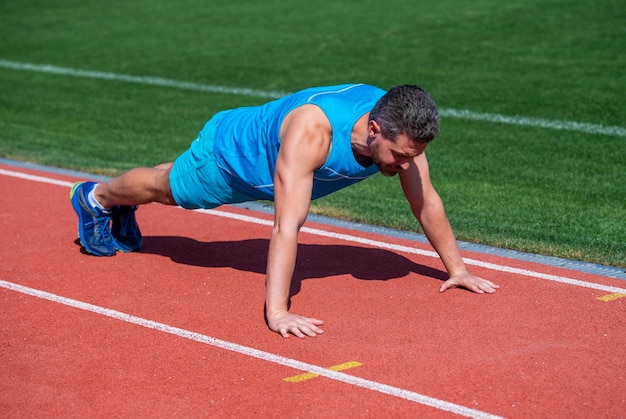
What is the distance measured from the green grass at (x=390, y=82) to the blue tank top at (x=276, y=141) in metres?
2.18

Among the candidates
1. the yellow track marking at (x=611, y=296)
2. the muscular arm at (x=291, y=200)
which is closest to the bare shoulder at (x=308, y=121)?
the muscular arm at (x=291, y=200)

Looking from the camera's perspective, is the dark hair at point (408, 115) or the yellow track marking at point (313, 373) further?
the dark hair at point (408, 115)

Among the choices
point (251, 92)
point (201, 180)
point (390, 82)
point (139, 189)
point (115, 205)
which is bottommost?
point (251, 92)

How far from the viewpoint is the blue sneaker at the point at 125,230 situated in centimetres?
742

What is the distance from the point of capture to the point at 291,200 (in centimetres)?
573

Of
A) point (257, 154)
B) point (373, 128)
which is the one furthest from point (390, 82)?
point (373, 128)

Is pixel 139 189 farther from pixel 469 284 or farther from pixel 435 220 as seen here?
pixel 469 284

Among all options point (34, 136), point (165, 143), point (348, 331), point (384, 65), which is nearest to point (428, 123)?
point (348, 331)

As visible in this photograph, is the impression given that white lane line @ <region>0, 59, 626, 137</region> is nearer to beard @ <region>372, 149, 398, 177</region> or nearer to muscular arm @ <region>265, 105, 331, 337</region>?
beard @ <region>372, 149, 398, 177</region>

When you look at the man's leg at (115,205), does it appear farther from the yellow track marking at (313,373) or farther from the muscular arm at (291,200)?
the yellow track marking at (313,373)

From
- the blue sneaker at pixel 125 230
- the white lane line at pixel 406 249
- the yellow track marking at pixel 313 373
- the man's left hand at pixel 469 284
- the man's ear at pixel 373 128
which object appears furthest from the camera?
the blue sneaker at pixel 125 230

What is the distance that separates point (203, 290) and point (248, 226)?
1781 mm

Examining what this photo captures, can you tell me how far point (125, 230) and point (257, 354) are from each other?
2.35 m

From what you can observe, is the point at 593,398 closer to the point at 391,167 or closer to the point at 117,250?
the point at 391,167
